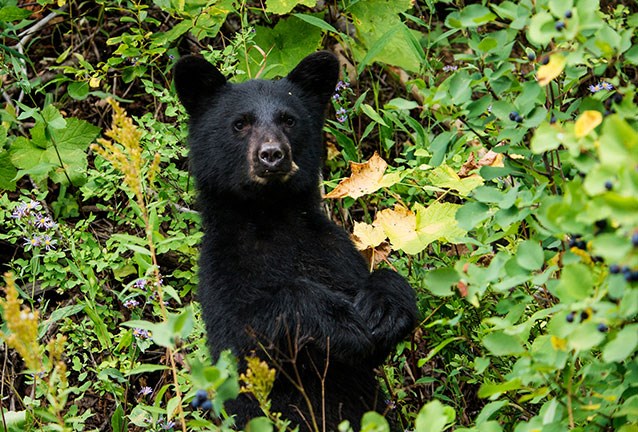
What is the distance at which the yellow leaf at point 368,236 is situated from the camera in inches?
204

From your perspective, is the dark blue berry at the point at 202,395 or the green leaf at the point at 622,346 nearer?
the green leaf at the point at 622,346

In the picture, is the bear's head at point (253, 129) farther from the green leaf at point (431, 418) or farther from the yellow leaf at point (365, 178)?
the green leaf at point (431, 418)

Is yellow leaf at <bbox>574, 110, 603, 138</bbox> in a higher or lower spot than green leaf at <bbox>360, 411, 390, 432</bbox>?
higher

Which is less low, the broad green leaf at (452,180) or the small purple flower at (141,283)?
the broad green leaf at (452,180)

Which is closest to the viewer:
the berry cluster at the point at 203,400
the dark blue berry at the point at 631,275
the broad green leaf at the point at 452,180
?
the dark blue berry at the point at 631,275

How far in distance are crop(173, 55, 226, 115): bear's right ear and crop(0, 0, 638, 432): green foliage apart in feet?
1.50

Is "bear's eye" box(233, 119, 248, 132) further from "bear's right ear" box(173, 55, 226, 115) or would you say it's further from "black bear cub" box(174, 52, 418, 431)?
"bear's right ear" box(173, 55, 226, 115)

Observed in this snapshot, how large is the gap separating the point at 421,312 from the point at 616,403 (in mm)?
1949

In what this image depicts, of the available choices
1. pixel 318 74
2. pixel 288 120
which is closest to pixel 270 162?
pixel 288 120

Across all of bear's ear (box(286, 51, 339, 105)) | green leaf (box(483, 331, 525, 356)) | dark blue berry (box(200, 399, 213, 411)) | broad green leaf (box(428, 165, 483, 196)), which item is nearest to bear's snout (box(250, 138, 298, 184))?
bear's ear (box(286, 51, 339, 105))

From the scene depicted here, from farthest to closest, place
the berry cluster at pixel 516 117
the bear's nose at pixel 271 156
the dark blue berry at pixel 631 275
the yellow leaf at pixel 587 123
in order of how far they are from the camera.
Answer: the bear's nose at pixel 271 156
the berry cluster at pixel 516 117
the yellow leaf at pixel 587 123
the dark blue berry at pixel 631 275

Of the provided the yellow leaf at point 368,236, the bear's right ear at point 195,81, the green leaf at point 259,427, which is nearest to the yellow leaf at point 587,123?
the green leaf at point 259,427

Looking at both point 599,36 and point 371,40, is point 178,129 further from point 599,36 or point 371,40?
point 599,36

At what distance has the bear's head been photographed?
15.3 ft
